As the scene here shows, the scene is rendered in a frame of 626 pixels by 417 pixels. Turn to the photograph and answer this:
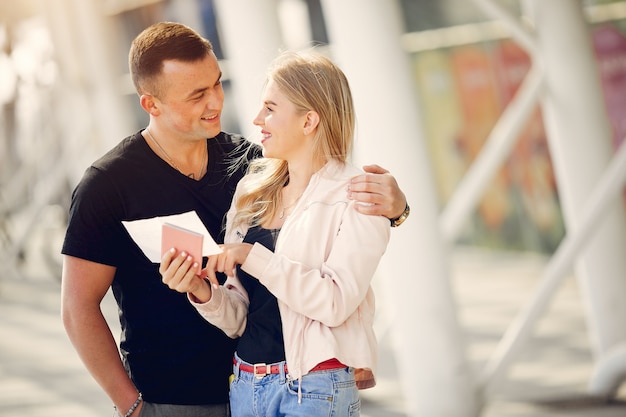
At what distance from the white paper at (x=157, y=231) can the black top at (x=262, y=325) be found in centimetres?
22

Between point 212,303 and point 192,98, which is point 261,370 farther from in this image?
point 192,98

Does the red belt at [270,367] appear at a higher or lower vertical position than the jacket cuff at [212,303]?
lower

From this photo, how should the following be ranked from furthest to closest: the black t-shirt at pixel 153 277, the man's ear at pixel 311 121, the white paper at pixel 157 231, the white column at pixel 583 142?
1. the white column at pixel 583 142
2. the black t-shirt at pixel 153 277
3. the man's ear at pixel 311 121
4. the white paper at pixel 157 231

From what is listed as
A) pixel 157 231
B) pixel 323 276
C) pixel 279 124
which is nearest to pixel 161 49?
pixel 279 124

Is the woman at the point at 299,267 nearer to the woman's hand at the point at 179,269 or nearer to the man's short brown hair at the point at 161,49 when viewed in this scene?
the woman's hand at the point at 179,269

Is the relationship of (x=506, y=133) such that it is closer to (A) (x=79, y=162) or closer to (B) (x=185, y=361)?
(B) (x=185, y=361)

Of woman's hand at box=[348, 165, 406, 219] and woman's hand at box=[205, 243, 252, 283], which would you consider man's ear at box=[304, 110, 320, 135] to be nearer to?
woman's hand at box=[348, 165, 406, 219]

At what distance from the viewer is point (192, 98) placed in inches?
132

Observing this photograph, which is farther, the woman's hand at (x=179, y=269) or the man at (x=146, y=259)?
the man at (x=146, y=259)

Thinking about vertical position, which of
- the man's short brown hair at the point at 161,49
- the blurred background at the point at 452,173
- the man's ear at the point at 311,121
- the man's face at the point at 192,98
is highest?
the man's short brown hair at the point at 161,49

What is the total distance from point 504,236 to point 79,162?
19.2ft

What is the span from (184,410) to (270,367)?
0.44m

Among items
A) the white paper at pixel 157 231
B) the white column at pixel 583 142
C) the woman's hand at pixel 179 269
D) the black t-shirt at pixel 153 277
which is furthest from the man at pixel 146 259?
the white column at pixel 583 142

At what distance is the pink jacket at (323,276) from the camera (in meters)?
2.89
